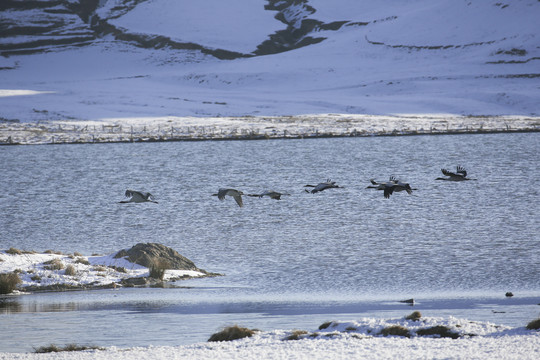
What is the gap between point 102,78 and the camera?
6378 inches

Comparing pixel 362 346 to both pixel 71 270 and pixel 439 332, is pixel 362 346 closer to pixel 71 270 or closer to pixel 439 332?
pixel 439 332

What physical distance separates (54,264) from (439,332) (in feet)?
41.1

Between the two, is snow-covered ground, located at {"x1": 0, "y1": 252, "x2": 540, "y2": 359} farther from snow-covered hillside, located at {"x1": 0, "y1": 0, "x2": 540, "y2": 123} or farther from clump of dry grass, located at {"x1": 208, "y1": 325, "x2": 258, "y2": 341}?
A: snow-covered hillside, located at {"x1": 0, "y1": 0, "x2": 540, "y2": 123}

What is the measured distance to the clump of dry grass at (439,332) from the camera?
15.5 m

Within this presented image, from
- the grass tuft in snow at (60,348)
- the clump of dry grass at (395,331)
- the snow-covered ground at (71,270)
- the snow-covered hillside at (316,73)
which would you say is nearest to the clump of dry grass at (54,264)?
the snow-covered ground at (71,270)

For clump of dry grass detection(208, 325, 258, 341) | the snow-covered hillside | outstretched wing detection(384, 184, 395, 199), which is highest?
the snow-covered hillside

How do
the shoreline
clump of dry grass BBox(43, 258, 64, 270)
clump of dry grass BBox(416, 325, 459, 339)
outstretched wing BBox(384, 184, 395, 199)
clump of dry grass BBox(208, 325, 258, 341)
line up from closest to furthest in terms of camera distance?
clump of dry grass BBox(416, 325, 459, 339), clump of dry grass BBox(208, 325, 258, 341), outstretched wing BBox(384, 184, 395, 199), clump of dry grass BBox(43, 258, 64, 270), the shoreline

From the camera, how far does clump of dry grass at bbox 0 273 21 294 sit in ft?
73.7

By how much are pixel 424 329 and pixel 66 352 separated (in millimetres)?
6612

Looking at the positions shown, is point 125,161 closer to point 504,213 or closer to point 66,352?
point 504,213

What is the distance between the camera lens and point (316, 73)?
15288 cm

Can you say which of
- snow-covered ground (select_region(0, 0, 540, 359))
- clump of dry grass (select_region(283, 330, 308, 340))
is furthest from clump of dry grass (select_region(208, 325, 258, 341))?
clump of dry grass (select_region(283, 330, 308, 340))

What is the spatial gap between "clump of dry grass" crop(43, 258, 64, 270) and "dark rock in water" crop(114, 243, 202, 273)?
1.73m

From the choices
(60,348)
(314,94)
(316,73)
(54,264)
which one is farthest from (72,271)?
(316,73)
